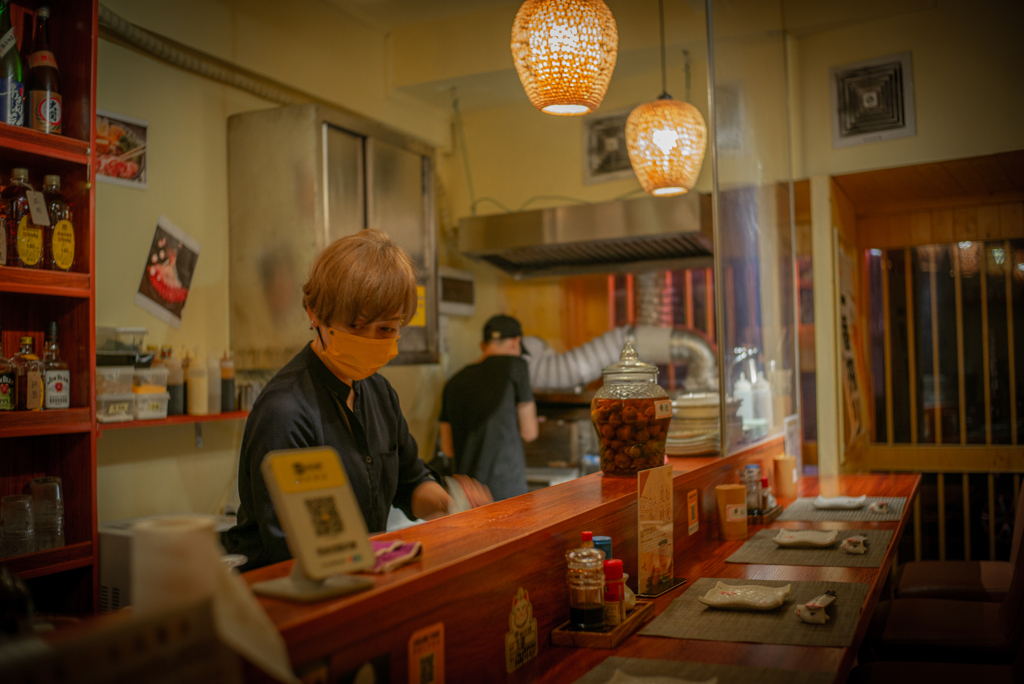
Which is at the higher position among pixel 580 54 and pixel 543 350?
pixel 580 54

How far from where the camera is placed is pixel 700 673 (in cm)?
132

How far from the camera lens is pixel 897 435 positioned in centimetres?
514

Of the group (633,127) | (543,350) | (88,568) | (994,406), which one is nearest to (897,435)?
(994,406)

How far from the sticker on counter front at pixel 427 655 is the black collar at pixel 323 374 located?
68 centimetres

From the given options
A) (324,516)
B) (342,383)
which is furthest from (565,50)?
(324,516)

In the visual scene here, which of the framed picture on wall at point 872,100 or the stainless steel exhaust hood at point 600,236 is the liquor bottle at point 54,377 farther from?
the framed picture on wall at point 872,100

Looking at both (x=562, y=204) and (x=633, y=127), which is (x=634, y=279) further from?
(x=633, y=127)

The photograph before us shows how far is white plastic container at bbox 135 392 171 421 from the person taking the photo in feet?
9.32

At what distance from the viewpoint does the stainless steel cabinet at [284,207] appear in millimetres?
3406

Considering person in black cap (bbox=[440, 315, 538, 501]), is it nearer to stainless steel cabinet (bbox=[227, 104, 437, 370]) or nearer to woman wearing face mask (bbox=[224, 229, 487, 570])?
stainless steel cabinet (bbox=[227, 104, 437, 370])

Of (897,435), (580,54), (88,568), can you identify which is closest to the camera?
(580,54)

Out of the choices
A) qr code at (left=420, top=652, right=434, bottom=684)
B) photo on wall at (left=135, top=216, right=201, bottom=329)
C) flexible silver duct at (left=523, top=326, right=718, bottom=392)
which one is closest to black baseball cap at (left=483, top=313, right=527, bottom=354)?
flexible silver duct at (left=523, top=326, right=718, bottom=392)

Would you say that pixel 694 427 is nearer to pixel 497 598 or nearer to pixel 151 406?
pixel 497 598

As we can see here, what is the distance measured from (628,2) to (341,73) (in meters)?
1.58
